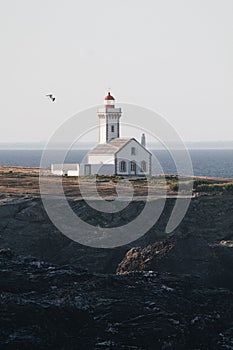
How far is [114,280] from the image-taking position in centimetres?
3794

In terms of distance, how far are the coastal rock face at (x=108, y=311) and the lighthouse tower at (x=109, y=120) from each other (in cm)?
3621

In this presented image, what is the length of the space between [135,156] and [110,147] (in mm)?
2837

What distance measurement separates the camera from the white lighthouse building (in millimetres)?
71250

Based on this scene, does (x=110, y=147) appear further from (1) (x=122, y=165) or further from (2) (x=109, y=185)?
(2) (x=109, y=185)

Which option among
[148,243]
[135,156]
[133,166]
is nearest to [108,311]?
[148,243]

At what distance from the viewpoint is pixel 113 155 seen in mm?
70750

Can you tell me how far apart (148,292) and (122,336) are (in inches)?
228

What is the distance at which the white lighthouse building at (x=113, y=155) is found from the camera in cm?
7125

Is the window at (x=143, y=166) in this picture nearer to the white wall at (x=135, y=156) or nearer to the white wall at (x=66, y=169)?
the white wall at (x=135, y=156)

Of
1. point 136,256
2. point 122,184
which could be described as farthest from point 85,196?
point 136,256

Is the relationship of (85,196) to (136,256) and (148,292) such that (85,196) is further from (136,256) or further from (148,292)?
(148,292)

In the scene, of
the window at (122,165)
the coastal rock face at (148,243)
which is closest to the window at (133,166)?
the window at (122,165)

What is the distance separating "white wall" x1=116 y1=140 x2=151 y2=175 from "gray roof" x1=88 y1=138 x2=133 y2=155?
1.76ft

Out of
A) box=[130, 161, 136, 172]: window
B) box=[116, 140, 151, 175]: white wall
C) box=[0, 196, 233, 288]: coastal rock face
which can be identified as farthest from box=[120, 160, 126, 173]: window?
box=[0, 196, 233, 288]: coastal rock face
